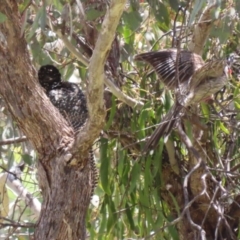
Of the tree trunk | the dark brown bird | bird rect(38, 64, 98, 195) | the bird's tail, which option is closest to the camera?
the tree trunk

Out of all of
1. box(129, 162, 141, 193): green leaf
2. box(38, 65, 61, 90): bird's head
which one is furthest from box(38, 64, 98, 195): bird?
box(129, 162, 141, 193): green leaf

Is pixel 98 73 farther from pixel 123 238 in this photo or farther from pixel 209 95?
pixel 123 238

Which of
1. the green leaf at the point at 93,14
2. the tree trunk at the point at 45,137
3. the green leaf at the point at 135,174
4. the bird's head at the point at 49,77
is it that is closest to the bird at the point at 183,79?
the green leaf at the point at 135,174

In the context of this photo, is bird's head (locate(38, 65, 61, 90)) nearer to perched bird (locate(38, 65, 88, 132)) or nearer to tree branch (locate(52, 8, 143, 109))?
perched bird (locate(38, 65, 88, 132))

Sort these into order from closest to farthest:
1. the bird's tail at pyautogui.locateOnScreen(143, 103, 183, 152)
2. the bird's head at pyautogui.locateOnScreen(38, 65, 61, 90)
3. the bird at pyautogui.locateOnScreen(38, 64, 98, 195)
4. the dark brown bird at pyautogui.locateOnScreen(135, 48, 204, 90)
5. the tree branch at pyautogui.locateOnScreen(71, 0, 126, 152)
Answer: the tree branch at pyautogui.locateOnScreen(71, 0, 126, 152) → the bird's tail at pyautogui.locateOnScreen(143, 103, 183, 152) → the dark brown bird at pyautogui.locateOnScreen(135, 48, 204, 90) → the bird at pyautogui.locateOnScreen(38, 64, 98, 195) → the bird's head at pyautogui.locateOnScreen(38, 65, 61, 90)

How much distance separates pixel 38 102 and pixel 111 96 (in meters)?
0.73

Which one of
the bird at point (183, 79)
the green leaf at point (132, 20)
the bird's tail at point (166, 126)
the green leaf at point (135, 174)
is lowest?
the green leaf at point (135, 174)

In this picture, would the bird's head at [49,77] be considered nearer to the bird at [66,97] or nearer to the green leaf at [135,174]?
the bird at [66,97]

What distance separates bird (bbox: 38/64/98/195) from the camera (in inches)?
105

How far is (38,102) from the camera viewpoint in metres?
2.10

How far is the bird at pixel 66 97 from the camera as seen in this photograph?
267 centimetres

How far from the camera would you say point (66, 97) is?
2781 mm

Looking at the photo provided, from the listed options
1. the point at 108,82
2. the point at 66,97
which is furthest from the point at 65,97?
the point at 108,82

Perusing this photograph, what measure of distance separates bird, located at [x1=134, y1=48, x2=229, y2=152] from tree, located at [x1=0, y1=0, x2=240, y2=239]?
6cm
